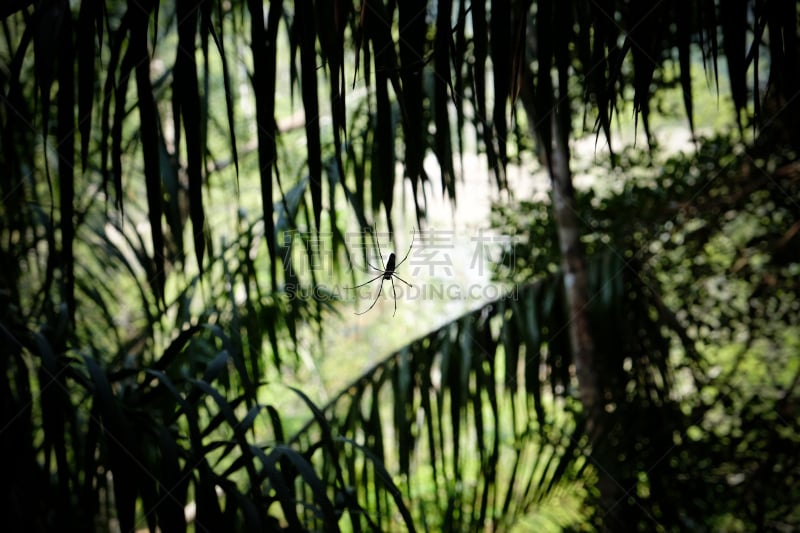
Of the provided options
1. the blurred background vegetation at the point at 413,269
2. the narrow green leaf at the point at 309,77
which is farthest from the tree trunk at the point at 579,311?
the narrow green leaf at the point at 309,77

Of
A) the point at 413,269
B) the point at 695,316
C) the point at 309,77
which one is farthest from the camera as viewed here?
the point at 695,316

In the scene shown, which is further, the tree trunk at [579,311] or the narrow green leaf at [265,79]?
the tree trunk at [579,311]

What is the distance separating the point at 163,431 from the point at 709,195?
4.96 feet

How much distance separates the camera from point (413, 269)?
1.44 metres

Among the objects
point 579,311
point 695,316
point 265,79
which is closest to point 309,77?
point 265,79

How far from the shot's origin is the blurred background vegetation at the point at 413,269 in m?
0.43

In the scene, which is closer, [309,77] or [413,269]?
[309,77]

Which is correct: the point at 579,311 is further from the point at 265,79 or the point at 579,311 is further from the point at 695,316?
the point at 265,79

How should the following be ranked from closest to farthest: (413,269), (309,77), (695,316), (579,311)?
(309,77) < (579,311) < (413,269) < (695,316)

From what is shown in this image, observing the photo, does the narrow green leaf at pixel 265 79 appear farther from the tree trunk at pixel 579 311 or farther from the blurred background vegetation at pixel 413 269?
the tree trunk at pixel 579 311

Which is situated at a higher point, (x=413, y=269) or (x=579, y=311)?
(x=413, y=269)

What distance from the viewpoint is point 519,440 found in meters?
1.14

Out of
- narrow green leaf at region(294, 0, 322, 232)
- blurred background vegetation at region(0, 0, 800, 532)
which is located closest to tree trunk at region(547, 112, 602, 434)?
blurred background vegetation at region(0, 0, 800, 532)

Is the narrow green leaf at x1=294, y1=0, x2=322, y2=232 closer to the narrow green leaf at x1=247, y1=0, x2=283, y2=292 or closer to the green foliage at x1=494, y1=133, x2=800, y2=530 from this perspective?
the narrow green leaf at x1=247, y1=0, x2=283, y2=292
